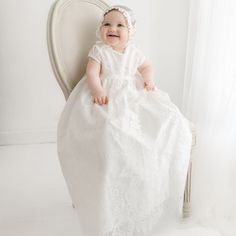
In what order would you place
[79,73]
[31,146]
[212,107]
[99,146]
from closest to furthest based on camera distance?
[99,146] < [79,73] < [212,107] < [31,146]

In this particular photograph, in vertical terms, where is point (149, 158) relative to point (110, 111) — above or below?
below

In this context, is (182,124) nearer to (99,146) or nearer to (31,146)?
(99,146)

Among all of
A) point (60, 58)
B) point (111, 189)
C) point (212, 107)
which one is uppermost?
point (60, 58)

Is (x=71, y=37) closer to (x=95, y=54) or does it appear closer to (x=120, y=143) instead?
(x=95, y=54)

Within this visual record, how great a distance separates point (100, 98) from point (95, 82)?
0.08 meters

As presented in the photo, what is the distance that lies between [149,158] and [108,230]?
0.92 ft

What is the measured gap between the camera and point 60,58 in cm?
144

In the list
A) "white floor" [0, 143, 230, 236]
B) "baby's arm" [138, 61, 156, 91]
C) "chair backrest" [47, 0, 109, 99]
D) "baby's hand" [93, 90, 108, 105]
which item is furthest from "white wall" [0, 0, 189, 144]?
"baby's hand" [93, 90, 108, 105]

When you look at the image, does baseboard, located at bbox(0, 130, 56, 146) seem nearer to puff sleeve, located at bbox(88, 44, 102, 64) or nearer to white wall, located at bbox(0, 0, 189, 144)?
white wall, located at bbox(0, 0, 189, 144)

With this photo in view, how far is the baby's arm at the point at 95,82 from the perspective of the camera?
1.36 m

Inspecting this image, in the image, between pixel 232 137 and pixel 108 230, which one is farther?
pixel 232 137

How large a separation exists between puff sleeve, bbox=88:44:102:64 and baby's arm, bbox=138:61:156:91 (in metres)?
0.19

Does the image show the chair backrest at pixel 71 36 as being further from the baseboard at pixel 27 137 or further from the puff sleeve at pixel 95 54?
→ the baseboard at pixel 27 137

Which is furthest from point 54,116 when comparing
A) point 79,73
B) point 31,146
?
point 79,73
